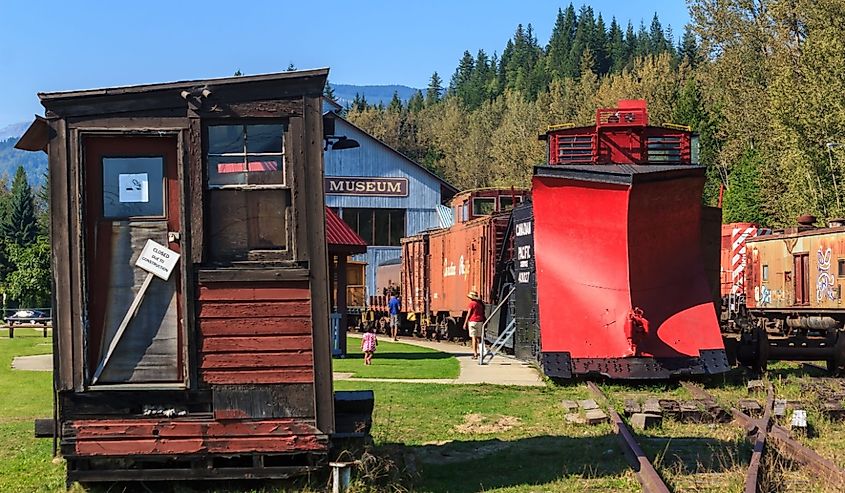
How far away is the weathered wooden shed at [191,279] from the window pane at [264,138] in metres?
0.01

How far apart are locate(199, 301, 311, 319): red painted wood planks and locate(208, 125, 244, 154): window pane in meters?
1.22

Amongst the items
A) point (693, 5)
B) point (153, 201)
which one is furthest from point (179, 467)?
point (693, 5)

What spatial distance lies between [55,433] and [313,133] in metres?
3.14

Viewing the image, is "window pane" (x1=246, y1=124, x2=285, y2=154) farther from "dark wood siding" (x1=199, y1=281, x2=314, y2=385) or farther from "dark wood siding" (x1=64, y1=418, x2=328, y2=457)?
"dark wood siding" (x1=64, y1=418, x2=328, y2=457)

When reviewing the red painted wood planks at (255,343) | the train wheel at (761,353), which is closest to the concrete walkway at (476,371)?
the train wheel at (761,353)

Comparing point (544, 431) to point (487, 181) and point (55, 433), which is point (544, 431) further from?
point (487, 181)

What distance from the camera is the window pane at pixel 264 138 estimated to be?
8.07 metres

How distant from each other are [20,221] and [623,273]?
89230 millimetres

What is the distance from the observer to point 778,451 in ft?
31.4

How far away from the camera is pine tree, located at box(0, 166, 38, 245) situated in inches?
3701

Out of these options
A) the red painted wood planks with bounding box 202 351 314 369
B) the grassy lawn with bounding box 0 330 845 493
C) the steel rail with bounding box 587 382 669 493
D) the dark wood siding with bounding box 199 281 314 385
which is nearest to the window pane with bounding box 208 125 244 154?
the dark wood siding with bounding box 199 281 314 385

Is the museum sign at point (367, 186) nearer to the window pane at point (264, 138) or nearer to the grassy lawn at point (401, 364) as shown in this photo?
the grassy lawn at point (401, 364)

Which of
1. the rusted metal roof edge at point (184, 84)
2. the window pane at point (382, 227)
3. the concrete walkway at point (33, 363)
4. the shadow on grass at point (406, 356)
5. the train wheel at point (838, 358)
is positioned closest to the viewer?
the rusted metal roof edge at point (184, 84)

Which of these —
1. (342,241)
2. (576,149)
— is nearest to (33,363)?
(342,241)
